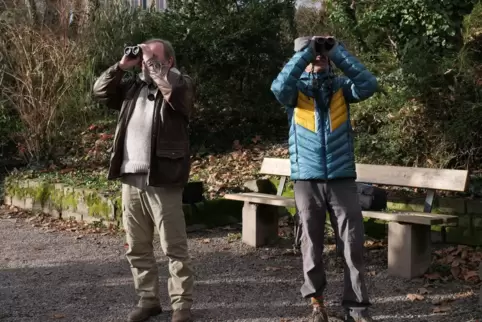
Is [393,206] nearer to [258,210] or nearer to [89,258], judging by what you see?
[258,210]

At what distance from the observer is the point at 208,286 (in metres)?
5.50

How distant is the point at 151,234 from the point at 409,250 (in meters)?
2.10

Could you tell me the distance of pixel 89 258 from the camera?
6.58 meters

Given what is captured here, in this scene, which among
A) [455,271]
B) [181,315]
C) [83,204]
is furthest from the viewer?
[83,204]

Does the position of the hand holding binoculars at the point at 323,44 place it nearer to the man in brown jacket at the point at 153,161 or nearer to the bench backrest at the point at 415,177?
the man in brown jacket at the point at 153,161

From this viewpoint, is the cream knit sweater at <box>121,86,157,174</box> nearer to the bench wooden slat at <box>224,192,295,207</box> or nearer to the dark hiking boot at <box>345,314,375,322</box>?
the dark hiking boot at <box>345,314,375,322</box>

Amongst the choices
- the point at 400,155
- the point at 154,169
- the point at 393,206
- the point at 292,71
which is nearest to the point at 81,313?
the point at 154,169

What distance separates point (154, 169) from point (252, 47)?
729 cm

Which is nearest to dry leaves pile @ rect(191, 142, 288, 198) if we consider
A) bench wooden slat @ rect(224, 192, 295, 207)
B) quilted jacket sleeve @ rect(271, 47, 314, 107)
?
bench wooden slat @ rect(224, 192, 295, 207)

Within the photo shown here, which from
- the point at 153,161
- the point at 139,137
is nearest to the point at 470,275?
the point at 153,161

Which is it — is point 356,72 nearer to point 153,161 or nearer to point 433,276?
point 153,161

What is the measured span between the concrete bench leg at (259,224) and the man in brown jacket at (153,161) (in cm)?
219

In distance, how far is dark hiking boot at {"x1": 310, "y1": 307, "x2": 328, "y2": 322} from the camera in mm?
4336

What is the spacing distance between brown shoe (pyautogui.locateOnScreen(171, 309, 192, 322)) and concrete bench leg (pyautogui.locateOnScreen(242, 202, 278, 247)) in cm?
228
